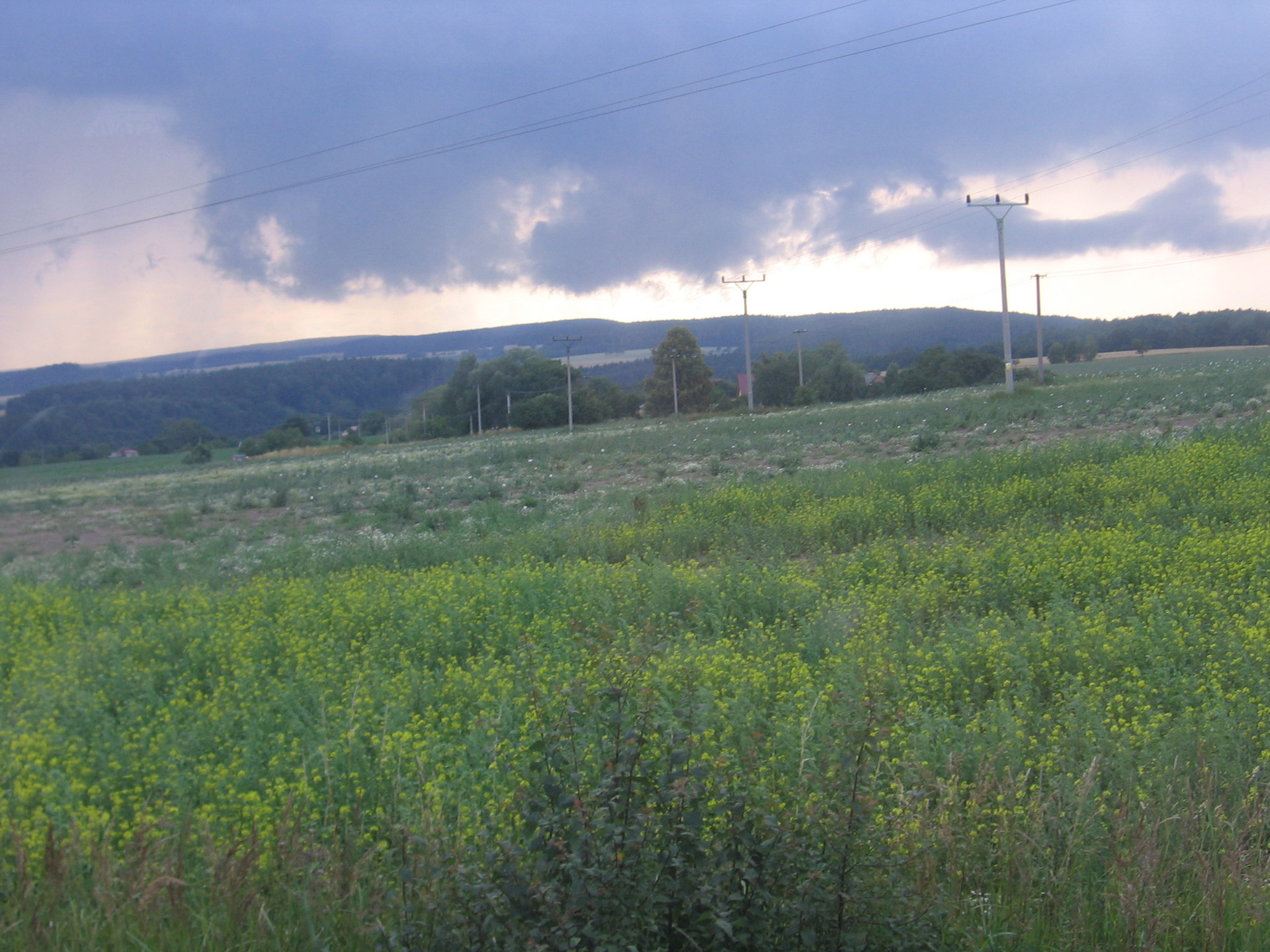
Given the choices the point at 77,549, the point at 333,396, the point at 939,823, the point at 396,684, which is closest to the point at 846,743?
the point at 939,823

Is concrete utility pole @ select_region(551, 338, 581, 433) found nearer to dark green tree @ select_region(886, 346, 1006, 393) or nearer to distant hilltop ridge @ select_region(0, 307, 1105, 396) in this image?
distant hilltop ridge @ select_region(0, 307, 1105, 396)

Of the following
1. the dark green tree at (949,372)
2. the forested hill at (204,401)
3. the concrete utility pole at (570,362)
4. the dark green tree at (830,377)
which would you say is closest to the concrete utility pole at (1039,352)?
the dark green tree at (949,372)

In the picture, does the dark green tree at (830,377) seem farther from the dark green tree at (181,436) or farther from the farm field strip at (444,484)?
the dark green tree at (181,436)

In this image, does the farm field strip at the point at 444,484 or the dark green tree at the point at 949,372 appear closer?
the farm field strip at the point at 444,484

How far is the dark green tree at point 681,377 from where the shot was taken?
6781 cm

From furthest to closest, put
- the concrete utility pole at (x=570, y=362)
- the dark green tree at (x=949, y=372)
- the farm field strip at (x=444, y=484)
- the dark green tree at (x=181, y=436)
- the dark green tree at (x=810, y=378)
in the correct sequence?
the dark green tree at (x=810, y=378)
the dark green tree at (x=949, y=372)
the concrete utility pole at (x=570, y=362)
the dark green tree at (x=181, y=436)
the farm field strip at (x=444, y=484)

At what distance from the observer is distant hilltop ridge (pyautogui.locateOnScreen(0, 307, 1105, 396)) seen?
45.1 ft

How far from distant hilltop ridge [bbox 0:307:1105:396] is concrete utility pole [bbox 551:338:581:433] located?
0.40 metres

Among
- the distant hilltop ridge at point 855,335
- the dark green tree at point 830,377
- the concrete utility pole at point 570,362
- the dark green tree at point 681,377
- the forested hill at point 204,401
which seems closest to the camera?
the forested hill at point 204,401

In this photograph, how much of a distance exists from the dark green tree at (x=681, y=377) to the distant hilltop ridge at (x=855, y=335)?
1.03 metres

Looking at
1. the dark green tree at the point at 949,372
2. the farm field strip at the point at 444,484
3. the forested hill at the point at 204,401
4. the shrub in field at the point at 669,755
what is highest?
the dark green tree at the point at 949,372

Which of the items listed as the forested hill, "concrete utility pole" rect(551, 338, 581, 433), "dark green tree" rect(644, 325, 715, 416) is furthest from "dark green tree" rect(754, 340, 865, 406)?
the forested hill

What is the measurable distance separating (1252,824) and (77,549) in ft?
48.5

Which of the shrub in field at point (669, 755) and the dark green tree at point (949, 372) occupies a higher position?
the dark green tree at point (949, 372)
